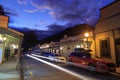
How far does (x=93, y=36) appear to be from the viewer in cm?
2673

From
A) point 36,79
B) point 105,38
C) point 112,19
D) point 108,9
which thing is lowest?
point 36,79

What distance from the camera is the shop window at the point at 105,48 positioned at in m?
22.5

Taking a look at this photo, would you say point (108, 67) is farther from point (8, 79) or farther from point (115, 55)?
point (8, 79)

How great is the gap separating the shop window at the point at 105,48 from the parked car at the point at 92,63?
185 inches

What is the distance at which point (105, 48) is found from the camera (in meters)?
23.2

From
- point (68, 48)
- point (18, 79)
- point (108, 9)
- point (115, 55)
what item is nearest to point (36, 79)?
point (18, 79)

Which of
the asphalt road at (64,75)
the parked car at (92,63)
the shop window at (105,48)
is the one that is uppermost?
the shop window at (105,48)

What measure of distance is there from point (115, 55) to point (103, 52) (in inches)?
117

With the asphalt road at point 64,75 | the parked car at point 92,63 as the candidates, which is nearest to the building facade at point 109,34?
the parked car at point 92,63

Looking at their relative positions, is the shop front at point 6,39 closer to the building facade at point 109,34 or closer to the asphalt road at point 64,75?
the asphalt road at point 64,75

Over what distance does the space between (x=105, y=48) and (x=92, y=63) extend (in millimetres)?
7445

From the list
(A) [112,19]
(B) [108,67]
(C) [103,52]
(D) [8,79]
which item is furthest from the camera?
(C) [103,52]

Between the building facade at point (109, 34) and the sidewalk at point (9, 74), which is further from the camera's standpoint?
the building facade at point (109, 34)

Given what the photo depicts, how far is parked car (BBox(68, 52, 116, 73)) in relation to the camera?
15706 mm
